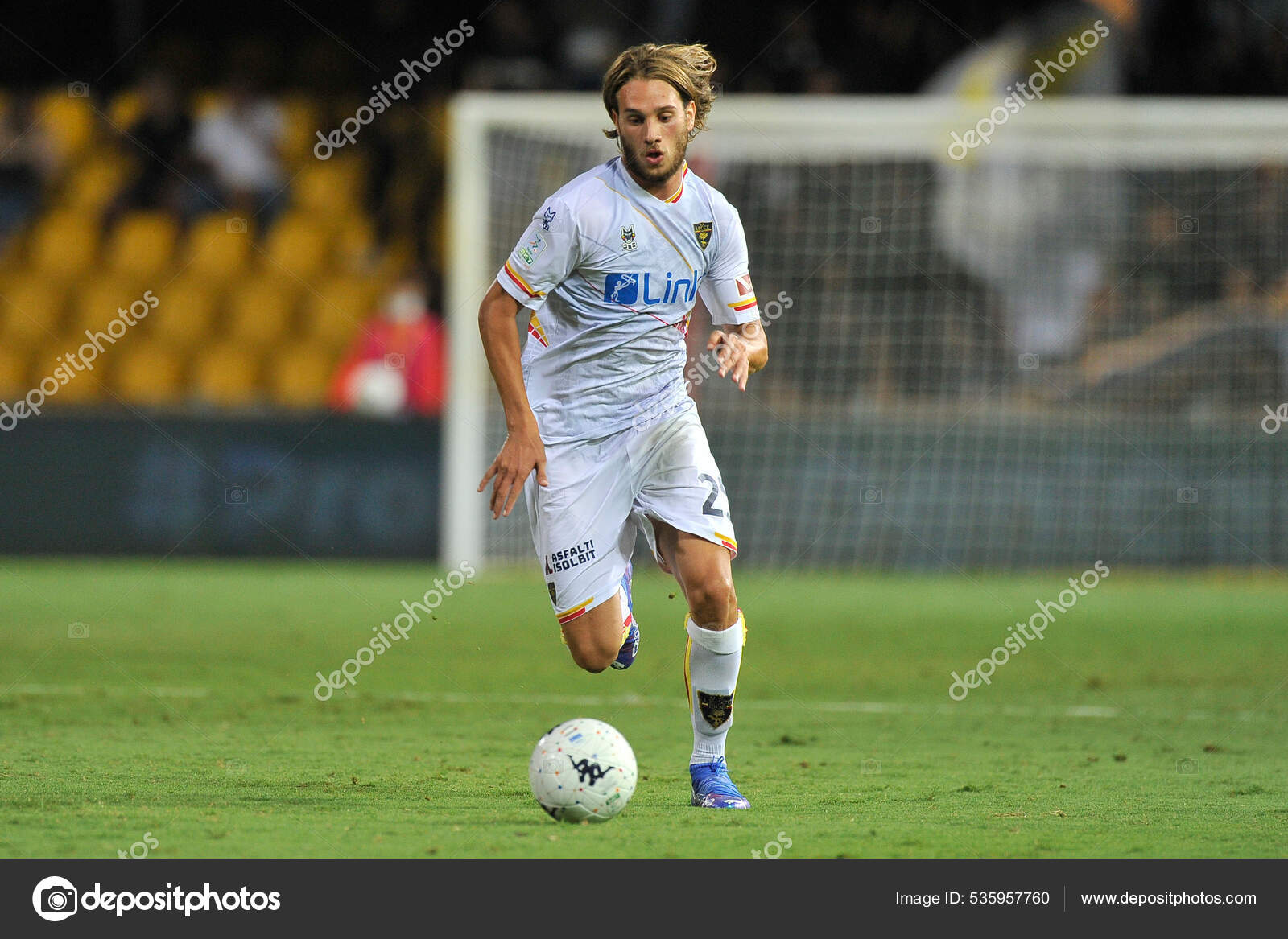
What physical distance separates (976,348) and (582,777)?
34.8ft

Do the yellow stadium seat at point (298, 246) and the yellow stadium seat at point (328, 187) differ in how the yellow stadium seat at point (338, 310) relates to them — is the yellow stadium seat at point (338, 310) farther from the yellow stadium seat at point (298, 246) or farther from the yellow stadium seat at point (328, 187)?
the yellow stadium seat at point (328, 187)

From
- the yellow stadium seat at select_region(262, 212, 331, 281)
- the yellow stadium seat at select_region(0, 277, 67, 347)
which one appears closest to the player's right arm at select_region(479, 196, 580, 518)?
the yellow stadium seat at select_region(262, 212, 331, 281)

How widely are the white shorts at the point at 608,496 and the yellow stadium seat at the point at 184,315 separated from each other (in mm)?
12717

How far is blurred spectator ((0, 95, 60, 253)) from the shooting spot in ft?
63.4

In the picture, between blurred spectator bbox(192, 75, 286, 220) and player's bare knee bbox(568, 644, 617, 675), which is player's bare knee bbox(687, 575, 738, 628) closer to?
player's bare knee bbox(568, 644, 617, 675)

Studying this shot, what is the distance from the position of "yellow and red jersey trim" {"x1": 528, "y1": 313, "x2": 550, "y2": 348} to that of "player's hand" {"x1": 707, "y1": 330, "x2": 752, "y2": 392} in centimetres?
59

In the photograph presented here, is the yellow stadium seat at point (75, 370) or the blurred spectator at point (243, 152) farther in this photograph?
the blurred spectator at point (243, 152)

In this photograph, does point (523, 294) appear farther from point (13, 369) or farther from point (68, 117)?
point (68, 117)

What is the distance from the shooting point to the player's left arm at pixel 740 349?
586 cm

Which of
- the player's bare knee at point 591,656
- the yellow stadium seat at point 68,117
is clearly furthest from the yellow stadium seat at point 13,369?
the player's bare knee at point 591,656

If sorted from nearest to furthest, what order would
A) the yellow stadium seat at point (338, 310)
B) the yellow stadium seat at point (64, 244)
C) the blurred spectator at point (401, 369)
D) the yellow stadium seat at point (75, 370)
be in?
1. the blurred spectator at point (401, 369)
2. the yellow stadium seat at point (75, 370)
3. the yellow stadium seat at point (338, 310)
4. the yellow stadium seat at point (64, 244)

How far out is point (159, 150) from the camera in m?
17.7

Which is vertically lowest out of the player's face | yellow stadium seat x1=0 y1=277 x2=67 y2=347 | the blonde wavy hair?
the player's face
